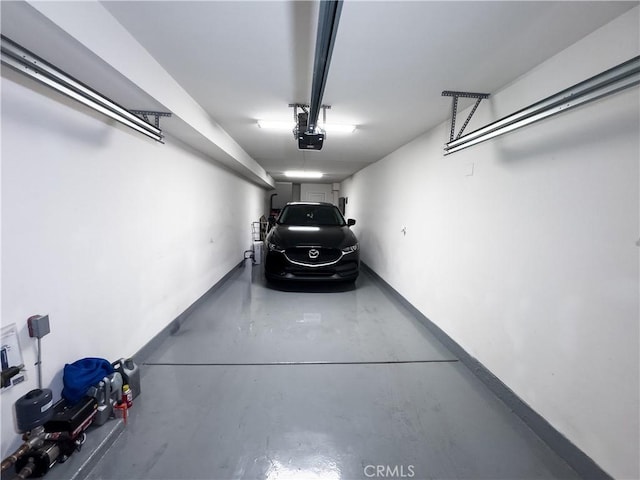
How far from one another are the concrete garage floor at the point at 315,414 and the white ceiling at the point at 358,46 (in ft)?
6.57

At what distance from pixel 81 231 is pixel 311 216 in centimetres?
353

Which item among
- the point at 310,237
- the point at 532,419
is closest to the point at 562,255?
the point at 532,419

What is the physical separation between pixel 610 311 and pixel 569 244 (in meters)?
0.36

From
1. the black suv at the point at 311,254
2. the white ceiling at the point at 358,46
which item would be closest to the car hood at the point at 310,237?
the black suv at the point at 311,254

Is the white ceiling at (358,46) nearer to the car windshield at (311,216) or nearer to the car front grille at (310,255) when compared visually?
the car front grille at (310,255)

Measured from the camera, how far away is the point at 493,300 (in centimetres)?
193

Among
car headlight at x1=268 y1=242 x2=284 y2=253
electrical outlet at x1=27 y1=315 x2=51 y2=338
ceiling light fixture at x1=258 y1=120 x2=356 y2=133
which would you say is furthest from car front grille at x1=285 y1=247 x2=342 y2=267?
electrical outlet at x1=27 y1=315 x2=51 y2=338

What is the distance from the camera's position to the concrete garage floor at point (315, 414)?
1.30 m

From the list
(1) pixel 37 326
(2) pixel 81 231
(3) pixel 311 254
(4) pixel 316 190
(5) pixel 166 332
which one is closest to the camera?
(1) pixel 37 326

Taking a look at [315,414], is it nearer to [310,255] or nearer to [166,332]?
[166,332]

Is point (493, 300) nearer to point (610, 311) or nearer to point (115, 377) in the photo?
point (610, 311)

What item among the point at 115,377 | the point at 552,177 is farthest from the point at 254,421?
the point at 552,177

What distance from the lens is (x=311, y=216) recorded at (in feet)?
15.8

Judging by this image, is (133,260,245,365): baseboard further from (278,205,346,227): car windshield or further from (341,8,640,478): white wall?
(341,8,640,478): white wall
